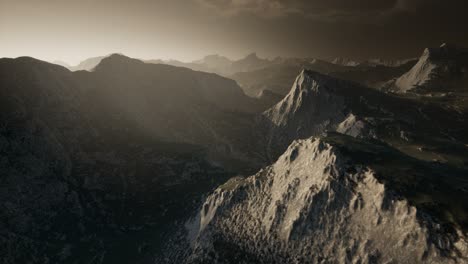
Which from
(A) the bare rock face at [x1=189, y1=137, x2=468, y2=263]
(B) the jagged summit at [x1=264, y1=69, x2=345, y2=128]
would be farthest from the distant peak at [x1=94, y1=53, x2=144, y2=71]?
(A) the bare rock face at [x1=189, y1=137, x2=468, y2=263]

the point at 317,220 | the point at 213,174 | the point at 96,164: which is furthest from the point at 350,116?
the point at 96,164

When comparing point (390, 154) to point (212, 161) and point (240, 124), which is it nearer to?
point (212, 161)

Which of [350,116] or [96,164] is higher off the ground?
[350,116]

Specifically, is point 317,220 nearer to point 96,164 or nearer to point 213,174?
point 213,174

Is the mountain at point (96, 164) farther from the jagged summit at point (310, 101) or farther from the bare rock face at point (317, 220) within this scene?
the bare rock face at point (317, 220)

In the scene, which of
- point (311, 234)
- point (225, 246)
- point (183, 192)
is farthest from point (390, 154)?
point (183, 192)

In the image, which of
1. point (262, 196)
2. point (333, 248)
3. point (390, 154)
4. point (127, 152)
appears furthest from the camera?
point (127, 152)
